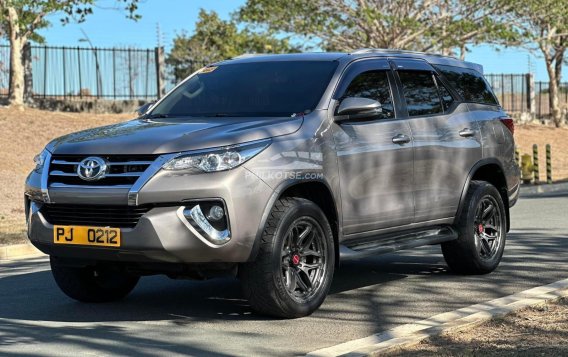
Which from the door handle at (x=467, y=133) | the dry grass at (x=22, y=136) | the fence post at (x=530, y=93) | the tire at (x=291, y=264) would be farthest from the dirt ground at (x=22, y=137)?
the fence post at (x=530, y=93)

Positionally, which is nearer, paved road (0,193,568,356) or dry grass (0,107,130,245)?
paved road (0,193,568,356)

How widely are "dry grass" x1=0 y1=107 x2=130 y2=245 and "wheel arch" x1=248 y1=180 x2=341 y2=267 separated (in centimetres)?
1157

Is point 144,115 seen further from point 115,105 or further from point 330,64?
point 115,105

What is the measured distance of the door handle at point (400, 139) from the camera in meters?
8.84

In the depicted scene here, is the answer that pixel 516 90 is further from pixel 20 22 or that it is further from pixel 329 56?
pixel 329 56

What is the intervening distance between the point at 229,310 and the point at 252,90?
1.73 metres

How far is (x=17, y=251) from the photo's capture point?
42.9 ft

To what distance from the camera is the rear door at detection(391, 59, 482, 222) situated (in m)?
9.20

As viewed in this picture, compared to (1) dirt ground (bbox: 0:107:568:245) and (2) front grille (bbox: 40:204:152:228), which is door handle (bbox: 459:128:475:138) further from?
(1) dirt ground (bbox: 0:107:568:245)

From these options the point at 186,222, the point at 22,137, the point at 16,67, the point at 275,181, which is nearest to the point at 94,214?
the point at 186,222

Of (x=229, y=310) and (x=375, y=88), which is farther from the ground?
(x=375, y=88)

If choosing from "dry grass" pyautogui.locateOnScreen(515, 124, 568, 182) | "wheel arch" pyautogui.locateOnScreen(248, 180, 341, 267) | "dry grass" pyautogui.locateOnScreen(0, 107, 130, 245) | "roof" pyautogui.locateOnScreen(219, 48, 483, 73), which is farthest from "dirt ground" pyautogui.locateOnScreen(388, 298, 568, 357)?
"dry grass" pyautogui.locateOnScreen(515, 124, 568, 182)

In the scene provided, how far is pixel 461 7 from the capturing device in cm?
3628

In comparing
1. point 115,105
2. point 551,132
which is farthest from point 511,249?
point 551,132
